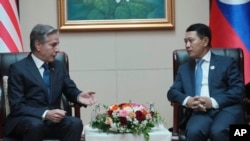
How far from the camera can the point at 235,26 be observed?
5215mm

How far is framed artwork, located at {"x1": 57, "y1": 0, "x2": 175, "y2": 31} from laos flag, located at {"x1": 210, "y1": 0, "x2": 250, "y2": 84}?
2.09 feet

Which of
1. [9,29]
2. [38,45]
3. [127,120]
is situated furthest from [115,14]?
[127,120]

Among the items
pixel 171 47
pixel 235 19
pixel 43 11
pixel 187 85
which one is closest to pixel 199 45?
pixel 187 85

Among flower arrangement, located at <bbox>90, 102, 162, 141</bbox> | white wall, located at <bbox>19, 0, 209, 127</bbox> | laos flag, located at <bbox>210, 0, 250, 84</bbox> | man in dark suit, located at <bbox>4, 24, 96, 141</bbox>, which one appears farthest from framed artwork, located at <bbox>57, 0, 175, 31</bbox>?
flower arrangement, located at <bbox>90, 102, 162, 141</bbox>

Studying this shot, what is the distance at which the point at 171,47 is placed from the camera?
230 inches

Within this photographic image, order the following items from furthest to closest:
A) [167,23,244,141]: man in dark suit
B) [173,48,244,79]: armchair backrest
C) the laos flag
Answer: the laos flag, [173,48,244,79]: armchair backrest, [167,23,244,141]: man in dark suit

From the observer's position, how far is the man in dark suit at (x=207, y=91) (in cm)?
416

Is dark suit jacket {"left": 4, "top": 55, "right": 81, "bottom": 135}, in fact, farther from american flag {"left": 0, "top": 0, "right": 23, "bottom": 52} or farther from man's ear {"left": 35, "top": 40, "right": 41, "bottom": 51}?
american flag {"left": 0, "top": 0, "right": 23, "bottom": 52}

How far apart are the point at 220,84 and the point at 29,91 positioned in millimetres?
1510

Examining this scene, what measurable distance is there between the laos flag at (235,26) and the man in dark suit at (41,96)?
1.56 meters

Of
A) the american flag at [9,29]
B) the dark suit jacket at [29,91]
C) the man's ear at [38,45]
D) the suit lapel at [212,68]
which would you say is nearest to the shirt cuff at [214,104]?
the suit lapel at [212,68]

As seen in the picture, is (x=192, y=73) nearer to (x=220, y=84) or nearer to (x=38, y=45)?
(x=220, y=84)

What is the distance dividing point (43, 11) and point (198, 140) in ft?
8.06

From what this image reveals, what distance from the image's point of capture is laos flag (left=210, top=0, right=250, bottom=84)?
17.0 ft
